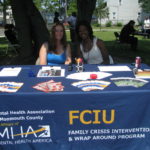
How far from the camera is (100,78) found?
258 cm

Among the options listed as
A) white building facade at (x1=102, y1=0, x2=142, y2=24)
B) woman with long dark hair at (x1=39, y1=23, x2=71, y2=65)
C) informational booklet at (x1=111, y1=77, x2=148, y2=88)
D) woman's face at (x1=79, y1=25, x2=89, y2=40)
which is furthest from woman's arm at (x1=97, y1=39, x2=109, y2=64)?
white building facade at (x1=102, y1=0, x2=142, y2=24)

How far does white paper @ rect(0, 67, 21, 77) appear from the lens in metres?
2.86

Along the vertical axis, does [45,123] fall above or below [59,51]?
below

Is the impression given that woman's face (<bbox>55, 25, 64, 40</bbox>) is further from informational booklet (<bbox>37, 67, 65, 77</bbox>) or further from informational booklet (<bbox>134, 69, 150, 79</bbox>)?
informational booklet (<bbox>134, 69, 150, 79</bbox>)

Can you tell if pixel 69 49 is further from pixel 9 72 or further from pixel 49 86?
pixel 49 86

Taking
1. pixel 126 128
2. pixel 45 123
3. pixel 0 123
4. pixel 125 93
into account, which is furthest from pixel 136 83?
pixel 0 123

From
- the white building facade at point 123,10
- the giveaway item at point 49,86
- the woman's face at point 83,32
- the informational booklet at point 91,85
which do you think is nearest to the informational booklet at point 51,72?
the giveaway item at point 49,86

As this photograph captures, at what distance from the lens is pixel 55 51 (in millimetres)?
3713

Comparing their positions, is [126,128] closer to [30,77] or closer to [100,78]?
[100,78]

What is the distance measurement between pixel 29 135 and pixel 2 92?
19.1 inches

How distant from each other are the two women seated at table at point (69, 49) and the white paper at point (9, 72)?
0.58 metres

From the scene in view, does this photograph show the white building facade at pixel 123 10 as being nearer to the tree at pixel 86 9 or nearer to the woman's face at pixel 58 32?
the tree at pixel 86 9

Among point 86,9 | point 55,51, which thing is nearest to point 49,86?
point 55,51

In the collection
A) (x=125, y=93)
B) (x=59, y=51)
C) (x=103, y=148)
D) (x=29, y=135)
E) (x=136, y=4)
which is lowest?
(x=103, y=148)
